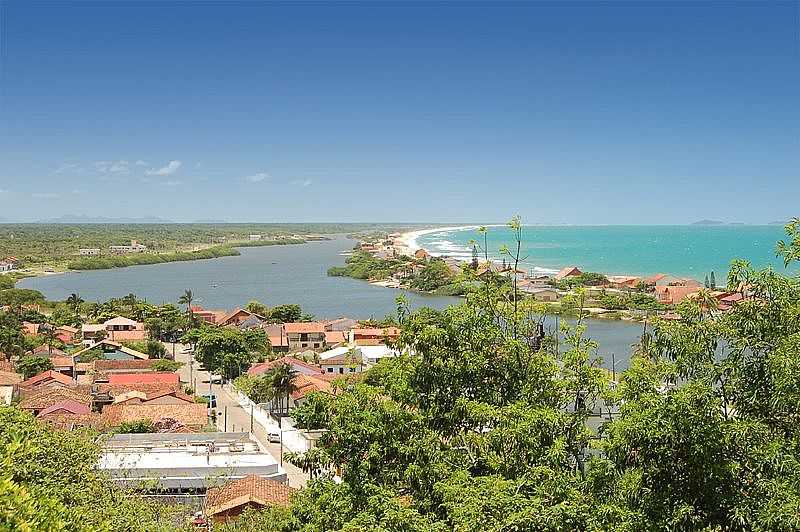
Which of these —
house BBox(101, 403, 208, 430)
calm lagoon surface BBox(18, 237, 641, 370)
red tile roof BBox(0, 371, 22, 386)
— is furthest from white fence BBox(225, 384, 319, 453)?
calm lagoon surface BBox(18, 237, 641, 370)

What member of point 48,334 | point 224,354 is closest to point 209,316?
point 48,334

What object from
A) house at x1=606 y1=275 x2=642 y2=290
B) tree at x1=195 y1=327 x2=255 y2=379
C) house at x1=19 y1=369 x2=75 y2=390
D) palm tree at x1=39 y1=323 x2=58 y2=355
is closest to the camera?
house at x1=19 y1=369 x2=75 y2=390

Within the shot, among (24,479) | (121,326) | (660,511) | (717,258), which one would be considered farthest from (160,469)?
(717,258)

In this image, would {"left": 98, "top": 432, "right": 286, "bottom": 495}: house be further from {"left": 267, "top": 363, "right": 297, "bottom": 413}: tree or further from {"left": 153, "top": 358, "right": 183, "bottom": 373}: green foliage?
{"left": 153, "top": 358, "right": 183, "bottom": 373}: green foliage

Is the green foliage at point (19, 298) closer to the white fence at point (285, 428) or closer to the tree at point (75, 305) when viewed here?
the tree at point (75, 305)

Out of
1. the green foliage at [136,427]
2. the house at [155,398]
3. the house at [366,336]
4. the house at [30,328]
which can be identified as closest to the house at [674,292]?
the house at [366,336]

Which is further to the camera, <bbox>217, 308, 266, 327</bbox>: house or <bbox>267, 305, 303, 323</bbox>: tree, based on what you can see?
<bbox>267, 305, 303, 323</bbox>: tree
